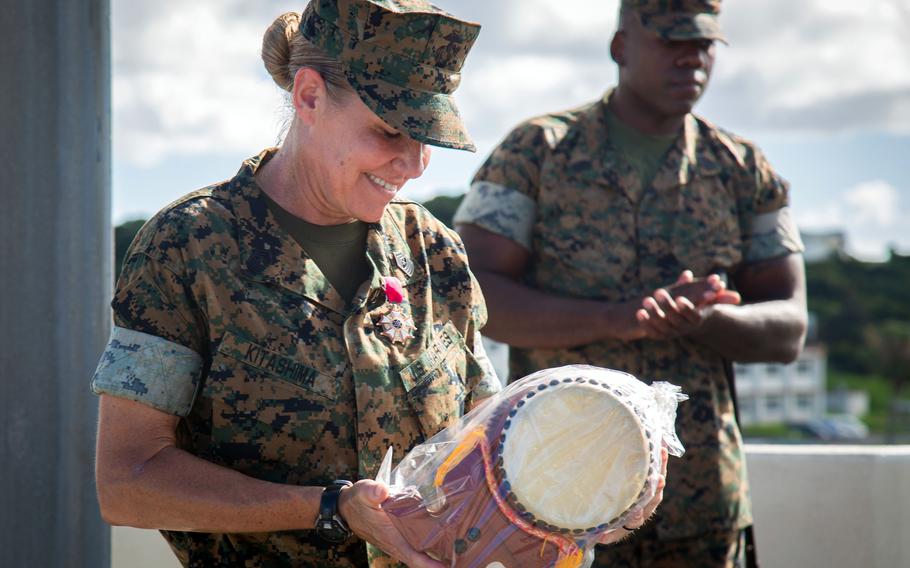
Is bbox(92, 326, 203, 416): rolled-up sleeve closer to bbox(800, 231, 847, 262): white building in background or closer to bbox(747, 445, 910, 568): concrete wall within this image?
bbox(747, 445, 910, 568): concrete wall

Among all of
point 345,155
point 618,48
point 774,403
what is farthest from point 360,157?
point 774,403

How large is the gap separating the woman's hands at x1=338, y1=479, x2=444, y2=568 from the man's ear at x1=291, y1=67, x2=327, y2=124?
72cm

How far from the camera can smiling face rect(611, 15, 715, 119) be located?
12.3ft

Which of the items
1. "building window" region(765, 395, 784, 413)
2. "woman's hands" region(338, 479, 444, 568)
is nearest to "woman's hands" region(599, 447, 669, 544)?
"woman's hands" region(338, 479, 444, 568)

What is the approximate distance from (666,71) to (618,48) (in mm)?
A: 239

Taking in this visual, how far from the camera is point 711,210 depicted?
371cm

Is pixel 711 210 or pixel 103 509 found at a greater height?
pixel 711 210

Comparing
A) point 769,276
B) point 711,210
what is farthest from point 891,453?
point 711,210

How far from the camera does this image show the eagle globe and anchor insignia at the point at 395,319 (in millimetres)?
2168

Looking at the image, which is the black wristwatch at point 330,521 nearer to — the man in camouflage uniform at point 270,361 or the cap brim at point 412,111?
the man in camouflage uniform at point 270,361

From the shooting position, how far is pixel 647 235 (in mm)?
3670

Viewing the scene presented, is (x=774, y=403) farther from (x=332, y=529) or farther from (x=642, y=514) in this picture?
(x=332, y=529)

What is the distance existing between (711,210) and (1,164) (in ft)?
7.29

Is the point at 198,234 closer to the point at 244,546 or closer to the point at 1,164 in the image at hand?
the point at 244,546
